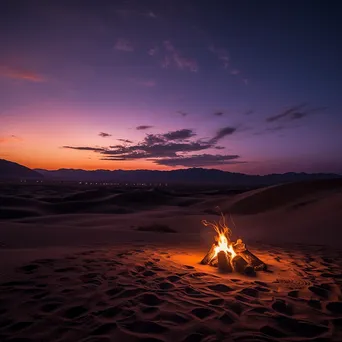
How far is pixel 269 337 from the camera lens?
9.33ft

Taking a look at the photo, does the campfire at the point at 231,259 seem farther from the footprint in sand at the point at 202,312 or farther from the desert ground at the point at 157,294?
the footprint in sand at the point at 202,312

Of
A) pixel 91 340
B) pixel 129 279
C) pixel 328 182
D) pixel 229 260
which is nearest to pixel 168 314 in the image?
pixel 91 340

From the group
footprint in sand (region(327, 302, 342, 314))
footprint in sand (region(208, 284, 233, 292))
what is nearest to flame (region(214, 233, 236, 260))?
footprint in sand (region(208, 284, 233, 292))

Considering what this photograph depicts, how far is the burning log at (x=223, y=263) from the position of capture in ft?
16.9

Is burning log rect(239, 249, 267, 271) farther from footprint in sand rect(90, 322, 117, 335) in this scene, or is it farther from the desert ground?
footprint in sand rect(90, 322, 117, 335)

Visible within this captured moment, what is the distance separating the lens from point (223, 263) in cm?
521

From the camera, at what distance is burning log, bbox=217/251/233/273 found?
5137mm

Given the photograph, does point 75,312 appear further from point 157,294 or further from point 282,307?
point 282,307

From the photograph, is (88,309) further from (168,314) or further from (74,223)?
(74,223)

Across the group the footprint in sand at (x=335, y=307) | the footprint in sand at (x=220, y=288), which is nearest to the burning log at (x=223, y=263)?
the footprint in sand at (x=220, y=288)

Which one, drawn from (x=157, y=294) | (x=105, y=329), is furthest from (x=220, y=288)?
(x=105, y=329)

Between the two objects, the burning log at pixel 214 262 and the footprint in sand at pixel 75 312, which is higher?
the footprint in sand at pixel 75 312

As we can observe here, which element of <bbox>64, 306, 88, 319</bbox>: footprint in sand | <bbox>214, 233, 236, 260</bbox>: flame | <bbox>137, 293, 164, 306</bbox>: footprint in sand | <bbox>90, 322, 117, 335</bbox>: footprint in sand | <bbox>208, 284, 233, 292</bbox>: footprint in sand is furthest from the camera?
<bbox>214, 233, 236, 260</bbox>: flame

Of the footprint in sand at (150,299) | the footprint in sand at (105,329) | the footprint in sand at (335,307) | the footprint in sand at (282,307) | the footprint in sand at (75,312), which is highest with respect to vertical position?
the footprint in sand at (75,312)
